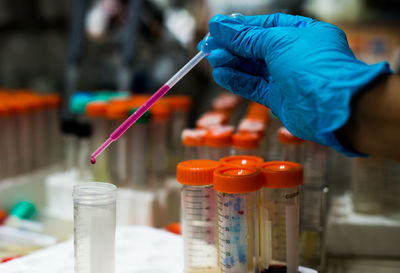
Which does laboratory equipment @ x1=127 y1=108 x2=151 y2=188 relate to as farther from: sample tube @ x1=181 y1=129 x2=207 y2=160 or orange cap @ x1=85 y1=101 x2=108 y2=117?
sample tube @ x1=181 y1=129 x2=207 y2=160

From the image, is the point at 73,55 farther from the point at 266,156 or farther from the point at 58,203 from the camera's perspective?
the point at 266,156

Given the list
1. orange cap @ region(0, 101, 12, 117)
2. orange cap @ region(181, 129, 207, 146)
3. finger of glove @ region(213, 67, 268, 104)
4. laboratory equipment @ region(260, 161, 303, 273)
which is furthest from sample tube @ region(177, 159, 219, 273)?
orange cap @ region(0, 101, 12, 117)

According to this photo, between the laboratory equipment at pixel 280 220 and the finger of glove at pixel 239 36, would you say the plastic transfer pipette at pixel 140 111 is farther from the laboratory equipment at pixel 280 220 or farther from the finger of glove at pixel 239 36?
the laboratory equipment at pixel 280 220

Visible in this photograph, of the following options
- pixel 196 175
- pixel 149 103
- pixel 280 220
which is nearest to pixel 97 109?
pixel 149 103

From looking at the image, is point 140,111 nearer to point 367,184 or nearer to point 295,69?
point 295,69

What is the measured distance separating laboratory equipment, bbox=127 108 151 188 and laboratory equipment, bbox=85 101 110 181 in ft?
0.31

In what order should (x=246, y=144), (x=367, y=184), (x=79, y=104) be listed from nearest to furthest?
(x=246, y=144), (x=367, y=184), (x=79, y=104)

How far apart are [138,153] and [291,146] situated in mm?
562

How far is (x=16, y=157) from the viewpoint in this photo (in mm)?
1844

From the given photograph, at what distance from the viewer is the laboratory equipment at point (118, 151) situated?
1525 millimetres

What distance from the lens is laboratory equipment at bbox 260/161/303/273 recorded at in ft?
2.94

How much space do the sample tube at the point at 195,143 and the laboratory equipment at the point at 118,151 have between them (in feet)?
1.03

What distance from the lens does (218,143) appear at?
1.23 m

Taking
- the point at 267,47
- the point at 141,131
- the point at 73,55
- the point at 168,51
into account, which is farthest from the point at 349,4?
the point at 267,47
